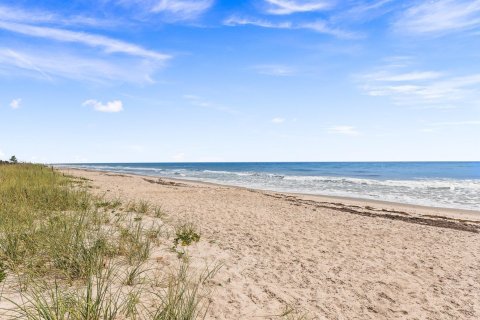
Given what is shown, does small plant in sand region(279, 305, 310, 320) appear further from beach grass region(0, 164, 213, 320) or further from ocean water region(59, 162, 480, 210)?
ocean water region(59, 162, 480, 210)

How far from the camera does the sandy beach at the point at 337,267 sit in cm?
537

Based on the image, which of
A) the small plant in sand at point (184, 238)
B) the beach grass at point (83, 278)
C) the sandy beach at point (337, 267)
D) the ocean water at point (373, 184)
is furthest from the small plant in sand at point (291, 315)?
the ocean water at point (373, 184)

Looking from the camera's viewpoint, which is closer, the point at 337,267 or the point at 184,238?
the point at 337,267

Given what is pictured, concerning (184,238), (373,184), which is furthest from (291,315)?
(373,184)

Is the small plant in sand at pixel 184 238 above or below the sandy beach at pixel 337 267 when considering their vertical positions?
above

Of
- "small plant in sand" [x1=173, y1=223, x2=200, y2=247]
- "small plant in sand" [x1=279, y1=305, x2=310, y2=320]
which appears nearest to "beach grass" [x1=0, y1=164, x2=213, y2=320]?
"small plant in sand" [x1=173, y1=223, x2=200, y2=247]

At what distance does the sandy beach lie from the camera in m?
5.37

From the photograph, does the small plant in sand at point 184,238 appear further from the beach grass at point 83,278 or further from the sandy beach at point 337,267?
the beach grass at point 83,278

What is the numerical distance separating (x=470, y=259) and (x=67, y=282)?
8.89m

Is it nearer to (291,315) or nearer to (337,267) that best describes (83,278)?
(291,315)

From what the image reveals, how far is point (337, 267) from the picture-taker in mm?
7219

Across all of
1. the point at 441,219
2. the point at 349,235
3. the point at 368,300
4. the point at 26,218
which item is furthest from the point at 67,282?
the point at 441,219

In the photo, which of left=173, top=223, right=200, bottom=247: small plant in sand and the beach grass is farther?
left=173, top=223, right=200, bottom=247: small plant in sand

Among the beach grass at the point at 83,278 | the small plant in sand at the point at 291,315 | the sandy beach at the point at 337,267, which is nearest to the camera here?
the beach grass at the point at 83,278
